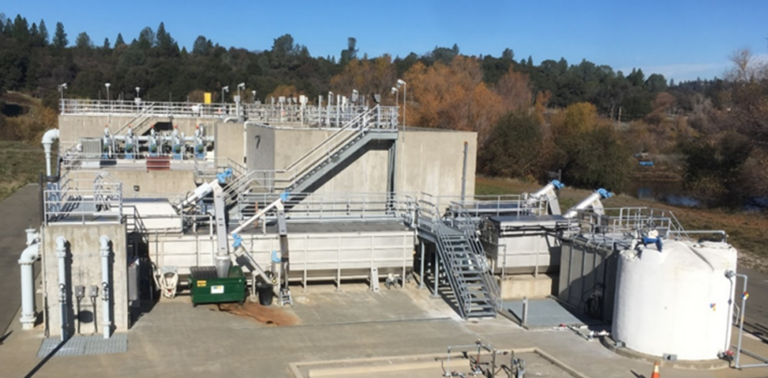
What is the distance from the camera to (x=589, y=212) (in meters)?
20.9

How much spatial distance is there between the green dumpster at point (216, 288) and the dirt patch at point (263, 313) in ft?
0.79

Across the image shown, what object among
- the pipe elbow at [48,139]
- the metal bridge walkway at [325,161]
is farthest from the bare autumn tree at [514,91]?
the pipe elbow at [48,139]

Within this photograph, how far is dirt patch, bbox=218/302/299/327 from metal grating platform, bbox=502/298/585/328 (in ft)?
19.6

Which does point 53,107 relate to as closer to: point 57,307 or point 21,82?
point 21,82

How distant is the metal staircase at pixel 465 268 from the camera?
18297 mm

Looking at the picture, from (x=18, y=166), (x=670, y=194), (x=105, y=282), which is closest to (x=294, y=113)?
(x=105, y=282)

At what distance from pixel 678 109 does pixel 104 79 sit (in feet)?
313

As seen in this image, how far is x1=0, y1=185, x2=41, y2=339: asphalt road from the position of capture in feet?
58.6

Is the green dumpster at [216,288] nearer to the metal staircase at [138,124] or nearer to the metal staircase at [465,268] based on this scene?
the metal staircase at [465,268]

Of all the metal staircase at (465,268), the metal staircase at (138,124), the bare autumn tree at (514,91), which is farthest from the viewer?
the bare autumn tree at (514,91)

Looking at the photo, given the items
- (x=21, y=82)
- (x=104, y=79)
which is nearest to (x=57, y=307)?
(x=104, y=79)

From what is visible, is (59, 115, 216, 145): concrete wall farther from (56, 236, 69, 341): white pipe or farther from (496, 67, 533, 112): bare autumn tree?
(496, 67, 533, 112): bare autumn tree

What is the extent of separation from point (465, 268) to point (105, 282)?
9711 mm

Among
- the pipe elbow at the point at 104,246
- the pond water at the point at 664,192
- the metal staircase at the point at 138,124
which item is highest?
the metal staircase at the point at 138,124
